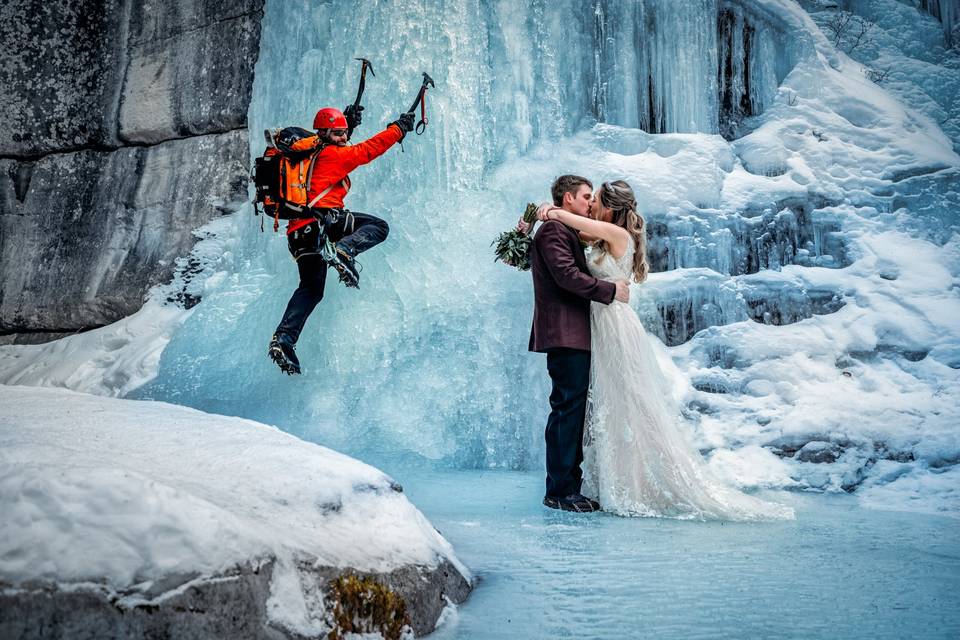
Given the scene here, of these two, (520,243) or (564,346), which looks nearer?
(564,346)

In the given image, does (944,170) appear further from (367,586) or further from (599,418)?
(367,586)

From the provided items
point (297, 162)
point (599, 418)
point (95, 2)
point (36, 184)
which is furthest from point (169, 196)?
point (599, 418)

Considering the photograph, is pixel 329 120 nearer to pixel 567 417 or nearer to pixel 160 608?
pixel 567 417

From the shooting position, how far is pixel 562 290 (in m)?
3.89

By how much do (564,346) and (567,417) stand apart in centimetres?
33

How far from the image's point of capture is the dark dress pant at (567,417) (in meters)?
3.84

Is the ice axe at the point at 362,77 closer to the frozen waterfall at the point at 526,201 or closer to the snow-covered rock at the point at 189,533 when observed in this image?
the frozen waterfall at the point at 526,201

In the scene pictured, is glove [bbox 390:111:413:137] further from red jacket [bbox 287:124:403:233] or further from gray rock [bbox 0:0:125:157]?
gray rock [bbox 0:0:125:157]

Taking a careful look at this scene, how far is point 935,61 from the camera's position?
7309 millimetres

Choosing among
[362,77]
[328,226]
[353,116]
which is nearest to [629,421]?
[328,226]

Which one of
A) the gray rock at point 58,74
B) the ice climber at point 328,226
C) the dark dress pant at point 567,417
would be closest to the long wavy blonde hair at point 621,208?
the dark dress pant at point 567,417

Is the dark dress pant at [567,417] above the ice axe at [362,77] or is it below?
below

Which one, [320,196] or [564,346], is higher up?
[320,196]

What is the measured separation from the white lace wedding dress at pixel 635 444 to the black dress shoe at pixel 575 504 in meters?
0.05
